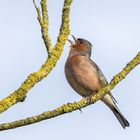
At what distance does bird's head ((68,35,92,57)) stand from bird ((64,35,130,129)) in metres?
0.32

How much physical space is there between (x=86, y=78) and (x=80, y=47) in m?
1.57

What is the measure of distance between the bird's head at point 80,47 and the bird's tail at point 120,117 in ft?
4.71

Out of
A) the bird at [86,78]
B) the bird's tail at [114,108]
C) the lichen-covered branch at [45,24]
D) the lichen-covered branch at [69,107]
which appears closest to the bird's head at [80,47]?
the bird at [86,78]

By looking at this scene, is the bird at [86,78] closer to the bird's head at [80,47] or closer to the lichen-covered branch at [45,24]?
the bird's head at [80,47]

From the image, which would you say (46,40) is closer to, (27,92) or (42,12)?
(42,12)

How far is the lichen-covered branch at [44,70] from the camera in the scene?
161 inches

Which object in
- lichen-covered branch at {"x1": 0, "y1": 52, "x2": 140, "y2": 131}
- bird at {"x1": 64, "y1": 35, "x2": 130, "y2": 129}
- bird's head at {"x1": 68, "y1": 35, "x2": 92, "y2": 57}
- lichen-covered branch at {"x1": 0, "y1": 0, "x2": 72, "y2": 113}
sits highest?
bird's head at {"x1": 68, "y1": 35, "x2": 92, "y2": 57}

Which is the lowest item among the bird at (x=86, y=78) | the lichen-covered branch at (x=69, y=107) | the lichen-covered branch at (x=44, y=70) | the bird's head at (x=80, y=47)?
the lichen-covered branch at (x=69, y=107)

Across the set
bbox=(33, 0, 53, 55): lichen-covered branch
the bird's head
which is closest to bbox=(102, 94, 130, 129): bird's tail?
the bird's head

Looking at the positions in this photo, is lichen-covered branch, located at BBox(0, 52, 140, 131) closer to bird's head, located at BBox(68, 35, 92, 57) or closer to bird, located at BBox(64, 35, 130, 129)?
bird, located at BBox(64, 35, 130, 129)

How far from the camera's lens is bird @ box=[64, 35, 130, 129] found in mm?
9867

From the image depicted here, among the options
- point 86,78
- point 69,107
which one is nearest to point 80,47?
point 86,78

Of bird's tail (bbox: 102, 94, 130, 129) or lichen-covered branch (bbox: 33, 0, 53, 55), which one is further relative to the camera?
bird's tail (bbox: 102, 94, 130, 129)

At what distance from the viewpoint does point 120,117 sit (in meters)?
10.3
